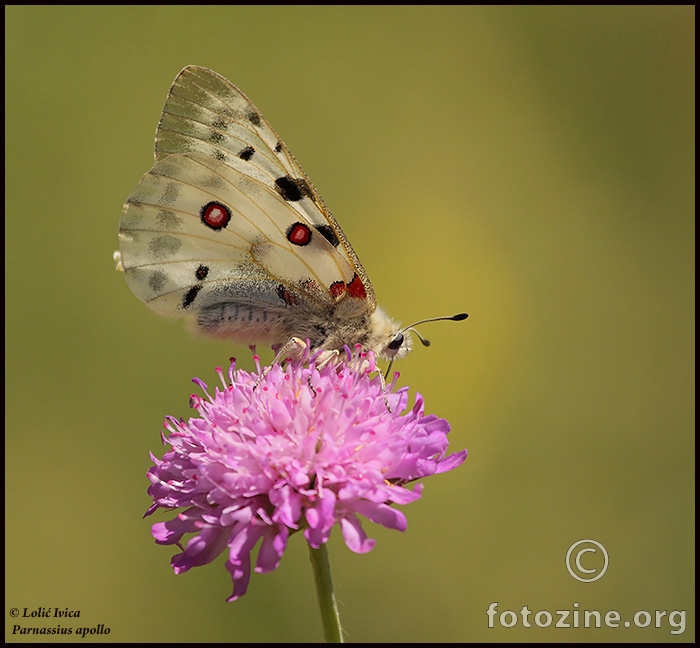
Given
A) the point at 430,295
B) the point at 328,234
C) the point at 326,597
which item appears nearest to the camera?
the point at 326,597

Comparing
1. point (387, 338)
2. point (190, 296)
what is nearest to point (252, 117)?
point (190, 296)

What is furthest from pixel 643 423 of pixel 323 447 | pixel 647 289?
pixel 323 447

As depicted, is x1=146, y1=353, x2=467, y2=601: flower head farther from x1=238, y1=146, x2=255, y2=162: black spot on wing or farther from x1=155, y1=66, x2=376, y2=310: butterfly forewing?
x1=238, y1=146, x2=255, y2=162: black spot on wing

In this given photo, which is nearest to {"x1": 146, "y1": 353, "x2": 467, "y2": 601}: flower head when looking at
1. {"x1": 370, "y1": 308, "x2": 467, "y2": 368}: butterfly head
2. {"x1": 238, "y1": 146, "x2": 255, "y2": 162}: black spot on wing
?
{"x1": 370, "y1": 308, "x2": 467, "y2": 368}: butterfly head

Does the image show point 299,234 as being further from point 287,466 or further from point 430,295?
point 430,295

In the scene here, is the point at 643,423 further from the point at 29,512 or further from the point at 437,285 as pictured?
the point at 29,512

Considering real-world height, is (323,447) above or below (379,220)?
below
